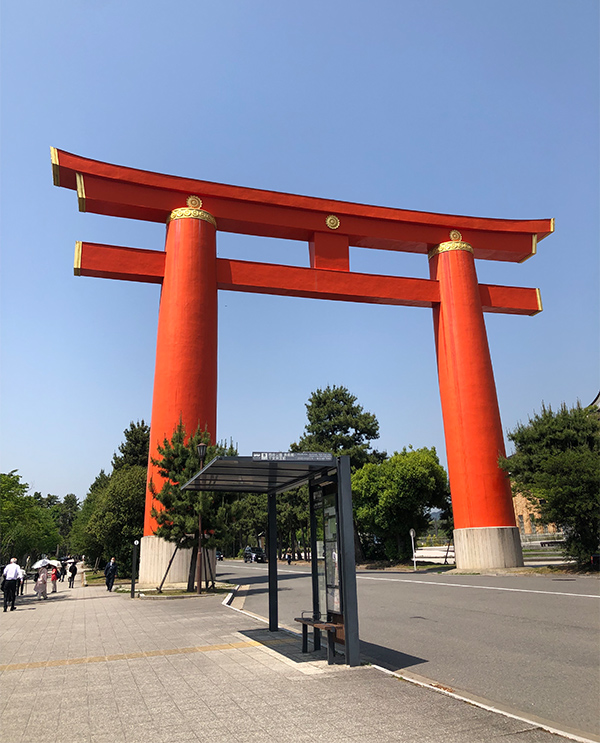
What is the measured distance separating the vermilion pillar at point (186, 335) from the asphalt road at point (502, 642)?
992 cm

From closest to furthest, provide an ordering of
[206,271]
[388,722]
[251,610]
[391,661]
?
Result: [388,722], [391,661], [251,610], [206,271]

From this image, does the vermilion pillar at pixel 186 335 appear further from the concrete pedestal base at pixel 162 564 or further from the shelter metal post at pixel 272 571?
the shelter metal post at pixel 272 571

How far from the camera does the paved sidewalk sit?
4.77 m

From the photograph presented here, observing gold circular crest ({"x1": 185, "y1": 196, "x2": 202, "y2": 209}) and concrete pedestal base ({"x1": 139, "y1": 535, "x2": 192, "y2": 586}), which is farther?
gold circular crest ({"x1": 185, "y1": 196, "x2": 202, "y2": 209})

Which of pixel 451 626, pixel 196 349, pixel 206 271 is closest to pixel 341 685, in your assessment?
pixel 451 626

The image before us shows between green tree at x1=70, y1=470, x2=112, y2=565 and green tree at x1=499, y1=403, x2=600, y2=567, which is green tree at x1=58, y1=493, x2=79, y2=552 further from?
green tree at x1=499, y1=403, x2=600, y2=567

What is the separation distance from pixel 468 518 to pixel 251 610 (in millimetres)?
15631

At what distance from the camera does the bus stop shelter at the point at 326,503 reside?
23.9 ft

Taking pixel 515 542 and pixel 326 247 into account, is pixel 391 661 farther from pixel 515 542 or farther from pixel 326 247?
pixel 326 247

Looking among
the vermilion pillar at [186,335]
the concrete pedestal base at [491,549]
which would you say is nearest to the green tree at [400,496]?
the concrete pedestal base at [491,549]

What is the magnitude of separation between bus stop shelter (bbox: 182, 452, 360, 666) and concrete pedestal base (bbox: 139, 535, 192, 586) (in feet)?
48.2

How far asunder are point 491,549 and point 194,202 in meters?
21.2

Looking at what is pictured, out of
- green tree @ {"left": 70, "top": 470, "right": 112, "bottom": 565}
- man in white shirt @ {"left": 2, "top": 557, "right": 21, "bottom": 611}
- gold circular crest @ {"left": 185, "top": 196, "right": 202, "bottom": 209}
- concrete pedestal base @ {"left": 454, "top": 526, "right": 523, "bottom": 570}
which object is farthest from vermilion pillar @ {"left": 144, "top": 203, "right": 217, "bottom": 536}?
green tree @ {"left": 70, "top": 470, "right": 112, "bottom": 565}

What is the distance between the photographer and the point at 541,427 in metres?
24.9
